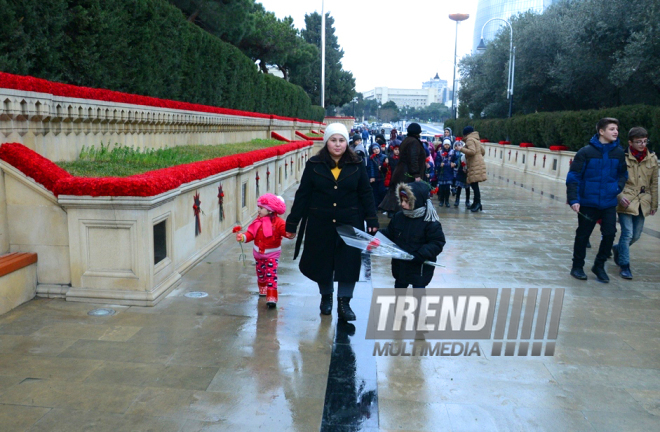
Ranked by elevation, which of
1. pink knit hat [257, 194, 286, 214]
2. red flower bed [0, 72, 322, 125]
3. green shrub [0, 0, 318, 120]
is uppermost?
green shrub [0, 0, 318, 120]

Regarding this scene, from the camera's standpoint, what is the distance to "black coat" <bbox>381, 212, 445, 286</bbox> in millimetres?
4957

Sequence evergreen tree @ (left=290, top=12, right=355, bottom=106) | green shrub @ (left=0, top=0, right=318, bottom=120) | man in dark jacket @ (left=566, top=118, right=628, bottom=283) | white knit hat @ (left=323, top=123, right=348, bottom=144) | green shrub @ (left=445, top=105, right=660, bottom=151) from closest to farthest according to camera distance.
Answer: white knit hat @ (left=323, top=123, right=348, bottom=144) → man in dark jacket @ (left=566, top=118, right=628, bottom=283) → green shrub @ (left=0, top=0, right=318, bottom=120) → green shrub @ (left=445, top=105, right=660, bottom=151) → evergreen tree @ (left=290, top=12, right=355, bottom=106)

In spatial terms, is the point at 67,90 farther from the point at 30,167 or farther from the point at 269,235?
the point at 269,235

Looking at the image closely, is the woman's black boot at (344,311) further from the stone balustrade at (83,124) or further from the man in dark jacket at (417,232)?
the stone balustrade at (83,124)

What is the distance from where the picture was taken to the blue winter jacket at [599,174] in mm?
7027

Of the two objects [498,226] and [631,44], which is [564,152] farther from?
[498,226]

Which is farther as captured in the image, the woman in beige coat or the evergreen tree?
the evergreen tree

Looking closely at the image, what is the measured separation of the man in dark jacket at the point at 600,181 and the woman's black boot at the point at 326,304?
129 inches

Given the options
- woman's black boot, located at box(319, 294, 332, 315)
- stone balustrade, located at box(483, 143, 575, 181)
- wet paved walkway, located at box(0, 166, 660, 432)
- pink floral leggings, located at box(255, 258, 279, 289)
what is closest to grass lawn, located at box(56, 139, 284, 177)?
wet paved walkway, located at box(0, 166, 660, 432)

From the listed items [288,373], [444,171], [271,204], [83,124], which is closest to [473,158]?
[444,171]

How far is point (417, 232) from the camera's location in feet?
16.5

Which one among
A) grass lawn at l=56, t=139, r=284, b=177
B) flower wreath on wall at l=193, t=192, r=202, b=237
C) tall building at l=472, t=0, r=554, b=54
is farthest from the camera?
tall building at l=472, t=0, r=554, b=54

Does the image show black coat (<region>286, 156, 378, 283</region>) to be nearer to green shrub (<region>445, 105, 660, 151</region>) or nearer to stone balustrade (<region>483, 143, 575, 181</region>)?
green shrub (<region>445, 105, 660, 151</region>)

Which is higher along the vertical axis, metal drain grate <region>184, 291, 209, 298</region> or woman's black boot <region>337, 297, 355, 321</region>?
woman's black boot <region>337, 297, 355, 321</region>
